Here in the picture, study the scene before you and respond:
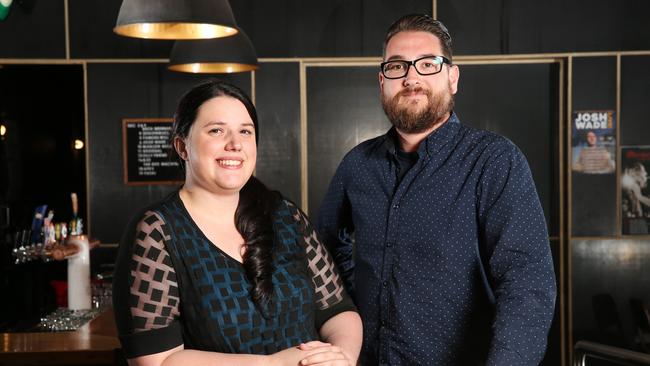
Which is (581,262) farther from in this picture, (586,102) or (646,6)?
(646,6)

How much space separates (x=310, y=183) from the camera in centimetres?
497

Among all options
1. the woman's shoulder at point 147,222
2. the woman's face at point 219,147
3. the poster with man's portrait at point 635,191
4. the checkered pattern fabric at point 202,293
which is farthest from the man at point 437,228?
the poster with man's portrait at point 635,191

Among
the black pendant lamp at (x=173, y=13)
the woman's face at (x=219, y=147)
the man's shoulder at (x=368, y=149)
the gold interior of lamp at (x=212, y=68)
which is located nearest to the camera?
the woman's face at (x=219, y=147)

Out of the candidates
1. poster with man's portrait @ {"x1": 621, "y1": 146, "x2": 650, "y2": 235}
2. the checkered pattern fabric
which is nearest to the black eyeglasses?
the checkered pattern fabric

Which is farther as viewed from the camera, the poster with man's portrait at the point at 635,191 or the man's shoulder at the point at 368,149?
the poster with man's portrait at the point at 635,191

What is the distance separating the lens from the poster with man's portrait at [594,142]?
488 centimetres

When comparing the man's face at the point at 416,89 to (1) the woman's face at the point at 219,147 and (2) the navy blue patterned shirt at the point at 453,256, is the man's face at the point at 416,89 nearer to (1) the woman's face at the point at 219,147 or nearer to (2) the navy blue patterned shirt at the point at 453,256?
(2) the navy blue patterned shirt at the point at 453,256

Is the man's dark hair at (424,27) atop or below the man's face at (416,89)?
atop

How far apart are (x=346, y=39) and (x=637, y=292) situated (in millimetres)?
2661

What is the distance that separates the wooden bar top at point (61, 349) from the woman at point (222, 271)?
3.53ft

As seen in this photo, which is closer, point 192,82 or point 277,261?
point 277,261

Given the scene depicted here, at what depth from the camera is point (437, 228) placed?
1.96m

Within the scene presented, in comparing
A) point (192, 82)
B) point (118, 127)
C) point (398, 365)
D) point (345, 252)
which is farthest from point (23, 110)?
point (398, 365)

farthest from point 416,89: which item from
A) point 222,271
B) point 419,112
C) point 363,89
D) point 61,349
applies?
point 363,89
